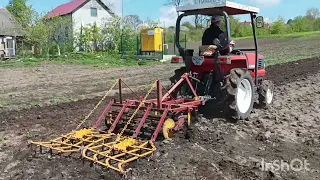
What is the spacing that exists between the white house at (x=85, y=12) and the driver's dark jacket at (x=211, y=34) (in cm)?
3634

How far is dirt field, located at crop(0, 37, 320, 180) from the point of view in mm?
4926

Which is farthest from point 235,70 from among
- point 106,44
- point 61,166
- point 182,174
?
point 106,44

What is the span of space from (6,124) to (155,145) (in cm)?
359

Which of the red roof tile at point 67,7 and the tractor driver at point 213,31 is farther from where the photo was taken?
the red roof tile at point 67,7

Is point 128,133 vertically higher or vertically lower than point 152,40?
lower

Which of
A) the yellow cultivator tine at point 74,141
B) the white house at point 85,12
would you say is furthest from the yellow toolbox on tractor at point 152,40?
the white house at point 85,12

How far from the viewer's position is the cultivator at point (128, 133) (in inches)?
200

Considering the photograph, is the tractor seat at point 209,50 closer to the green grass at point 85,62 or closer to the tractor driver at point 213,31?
the tractor driver at point 213,31

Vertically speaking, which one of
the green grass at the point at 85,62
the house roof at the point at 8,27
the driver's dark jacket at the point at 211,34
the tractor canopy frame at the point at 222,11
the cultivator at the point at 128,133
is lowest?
the cultivator at the point at 128,133

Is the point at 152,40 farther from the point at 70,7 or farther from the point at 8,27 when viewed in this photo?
the point at 70,7

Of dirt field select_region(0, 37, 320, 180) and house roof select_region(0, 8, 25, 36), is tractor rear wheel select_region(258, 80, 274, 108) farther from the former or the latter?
house roof select_region(0, 8, 25, 36)

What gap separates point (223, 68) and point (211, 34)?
0.71m

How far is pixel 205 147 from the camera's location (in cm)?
583

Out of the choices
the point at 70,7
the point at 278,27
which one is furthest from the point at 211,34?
the point at 278,27
